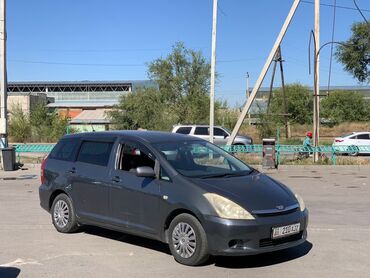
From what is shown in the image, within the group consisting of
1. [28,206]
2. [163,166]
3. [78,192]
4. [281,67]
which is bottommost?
[28,206]

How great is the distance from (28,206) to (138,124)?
1334 inches

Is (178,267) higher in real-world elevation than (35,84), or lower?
lower

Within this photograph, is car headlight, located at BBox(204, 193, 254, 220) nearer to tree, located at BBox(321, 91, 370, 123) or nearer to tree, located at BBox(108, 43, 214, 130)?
tree, located at BBox(108, 43, 214, 130)

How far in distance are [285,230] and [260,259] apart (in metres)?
0.66

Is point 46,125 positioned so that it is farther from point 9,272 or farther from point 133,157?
point 9,272

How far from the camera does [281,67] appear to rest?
29.2 m

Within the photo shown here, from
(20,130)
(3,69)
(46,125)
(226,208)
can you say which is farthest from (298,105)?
Answer: (226,208)

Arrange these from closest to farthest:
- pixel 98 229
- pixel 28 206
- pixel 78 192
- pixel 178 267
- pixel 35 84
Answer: pixel 178 267
pixel 78 192
pixel 98 229
pixel 28 206
pixel 35 84

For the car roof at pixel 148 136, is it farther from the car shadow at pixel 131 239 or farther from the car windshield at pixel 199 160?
the car shadow at pixel 131 239

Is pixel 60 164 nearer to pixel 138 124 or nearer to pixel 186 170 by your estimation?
pixel 186 170

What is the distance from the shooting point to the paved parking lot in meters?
6.21

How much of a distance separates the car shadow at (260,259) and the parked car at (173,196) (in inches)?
13.0

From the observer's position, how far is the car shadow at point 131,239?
7.46 m

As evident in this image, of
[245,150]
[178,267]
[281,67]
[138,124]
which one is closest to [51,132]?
[138,124]
